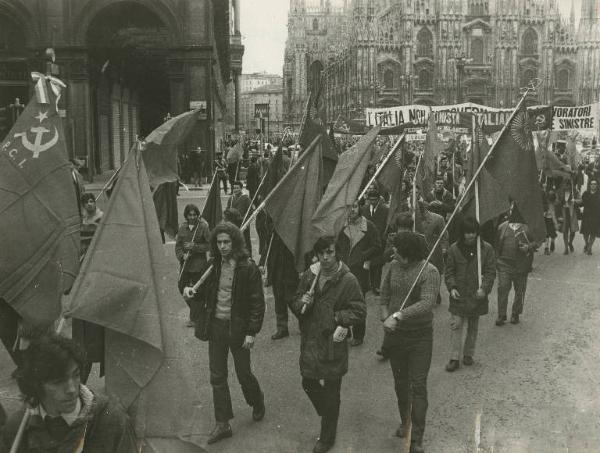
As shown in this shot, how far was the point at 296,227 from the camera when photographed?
7.05 meters

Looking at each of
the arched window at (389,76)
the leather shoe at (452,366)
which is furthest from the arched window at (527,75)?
the leather shoe at (452,366)

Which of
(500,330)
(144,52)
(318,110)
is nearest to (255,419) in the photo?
(500,330)

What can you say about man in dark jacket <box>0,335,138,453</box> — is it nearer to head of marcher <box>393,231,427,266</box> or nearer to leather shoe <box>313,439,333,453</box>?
leather shoe <box>313,439,333,453</box>

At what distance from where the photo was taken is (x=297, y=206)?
23.1 ft

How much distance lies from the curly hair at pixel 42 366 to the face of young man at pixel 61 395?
1 centimetres

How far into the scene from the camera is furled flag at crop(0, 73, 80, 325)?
16.0 ft

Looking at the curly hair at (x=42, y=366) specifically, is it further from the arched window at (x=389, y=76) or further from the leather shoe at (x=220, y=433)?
the arched window at (x=389, y=76)

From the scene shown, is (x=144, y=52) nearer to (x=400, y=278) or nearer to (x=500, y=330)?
(x=500, y=330)

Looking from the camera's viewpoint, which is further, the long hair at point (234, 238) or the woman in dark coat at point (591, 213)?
the woman in dark coat at point (591, 213)

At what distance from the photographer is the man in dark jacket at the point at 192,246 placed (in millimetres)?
8352

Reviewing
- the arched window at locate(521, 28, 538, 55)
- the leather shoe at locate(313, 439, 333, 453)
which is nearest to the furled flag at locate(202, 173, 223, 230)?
the leather shoe at locate(313, 439, 333, 453)

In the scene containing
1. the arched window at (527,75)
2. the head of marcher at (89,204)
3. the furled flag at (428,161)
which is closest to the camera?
the head of marcher at (89,204)

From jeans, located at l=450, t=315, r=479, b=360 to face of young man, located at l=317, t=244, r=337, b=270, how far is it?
7.95ft

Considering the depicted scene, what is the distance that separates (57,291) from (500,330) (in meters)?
5.54
